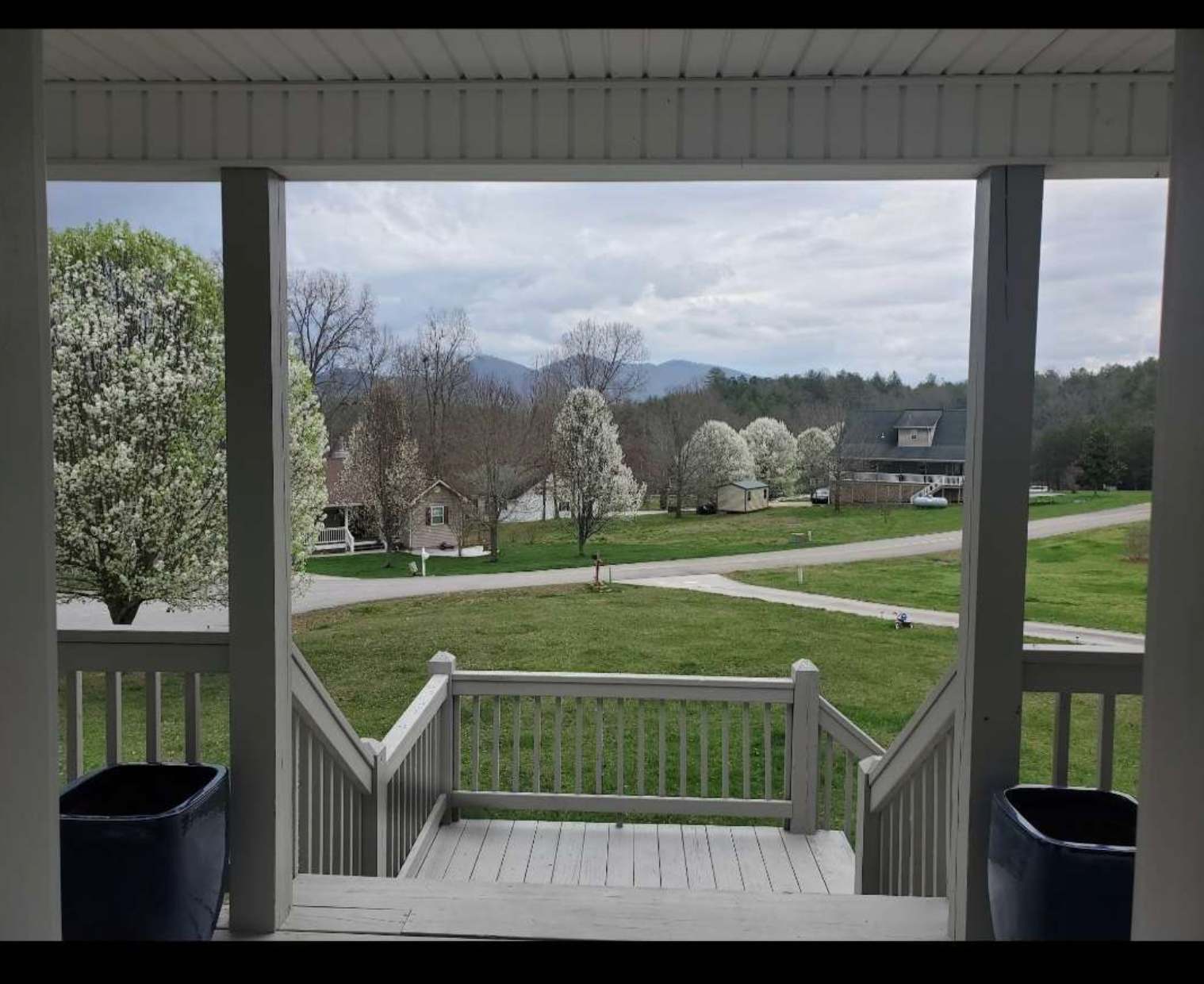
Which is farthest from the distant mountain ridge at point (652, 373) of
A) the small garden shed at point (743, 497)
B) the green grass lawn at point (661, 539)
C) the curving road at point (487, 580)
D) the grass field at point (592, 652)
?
the grass field at point (592, 652)

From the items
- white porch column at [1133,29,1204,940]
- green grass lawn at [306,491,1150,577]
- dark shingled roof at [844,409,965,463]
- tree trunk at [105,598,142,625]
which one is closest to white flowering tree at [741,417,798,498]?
green grass lawn at [306,491,1150,577]

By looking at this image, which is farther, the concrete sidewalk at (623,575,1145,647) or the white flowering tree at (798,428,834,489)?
the concrete sidewalk at (623,575,1145,647)

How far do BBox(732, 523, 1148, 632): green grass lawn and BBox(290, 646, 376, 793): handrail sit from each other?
6.57 ft

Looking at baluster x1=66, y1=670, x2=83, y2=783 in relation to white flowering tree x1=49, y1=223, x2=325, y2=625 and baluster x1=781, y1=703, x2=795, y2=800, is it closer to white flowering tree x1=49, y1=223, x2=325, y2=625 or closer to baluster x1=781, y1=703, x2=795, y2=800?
baluster x1=781, y1=703, x2=795, y2=800

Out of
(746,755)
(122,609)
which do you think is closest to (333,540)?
(122,609)

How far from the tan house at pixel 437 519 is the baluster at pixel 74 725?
2.74 meters

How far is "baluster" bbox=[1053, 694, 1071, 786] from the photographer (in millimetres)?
2084

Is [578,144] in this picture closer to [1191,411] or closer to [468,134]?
[468,134]

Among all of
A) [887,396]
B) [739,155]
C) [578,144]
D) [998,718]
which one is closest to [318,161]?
[578,144]

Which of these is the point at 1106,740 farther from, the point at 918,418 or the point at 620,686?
the point at 620,686

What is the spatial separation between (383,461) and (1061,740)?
12.3ft

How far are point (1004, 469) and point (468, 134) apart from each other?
4.86 ft

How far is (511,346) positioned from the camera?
5.27 meters

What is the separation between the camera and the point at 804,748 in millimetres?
3654
